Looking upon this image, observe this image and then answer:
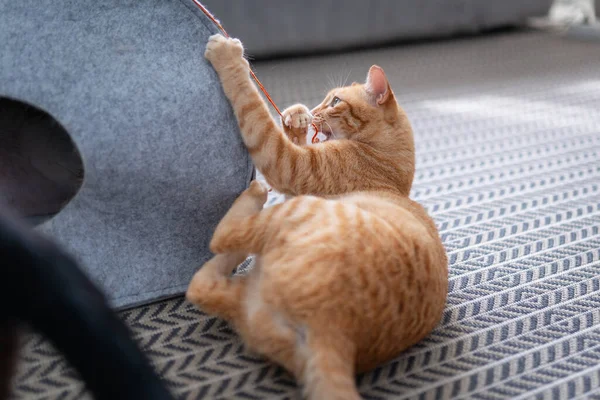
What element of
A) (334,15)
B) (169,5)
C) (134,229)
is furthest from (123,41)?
(334,15)

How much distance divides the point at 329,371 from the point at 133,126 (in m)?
0.54

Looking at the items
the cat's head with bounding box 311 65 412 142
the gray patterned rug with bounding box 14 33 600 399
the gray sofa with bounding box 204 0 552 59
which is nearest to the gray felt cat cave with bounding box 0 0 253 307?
the gray patterned rug with bounding box 14 33 600 399

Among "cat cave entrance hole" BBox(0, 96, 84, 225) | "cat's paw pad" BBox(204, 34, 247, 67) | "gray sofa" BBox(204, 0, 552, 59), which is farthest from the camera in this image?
"gray sofa" BBox(204, 0, 552, 59)

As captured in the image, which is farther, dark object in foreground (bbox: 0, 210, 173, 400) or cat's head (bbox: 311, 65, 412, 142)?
cat's head (bbox: 311, 65, 412, 142)

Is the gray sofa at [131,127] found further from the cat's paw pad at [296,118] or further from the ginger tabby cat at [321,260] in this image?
the cat's paw pad at [296,118]

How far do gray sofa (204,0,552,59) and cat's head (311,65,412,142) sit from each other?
183cm

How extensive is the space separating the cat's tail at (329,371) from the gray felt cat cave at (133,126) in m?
0.41

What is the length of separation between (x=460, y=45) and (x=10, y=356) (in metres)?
3.46

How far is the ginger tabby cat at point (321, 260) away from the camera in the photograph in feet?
3.02

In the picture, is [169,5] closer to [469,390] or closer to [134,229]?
[134,229]

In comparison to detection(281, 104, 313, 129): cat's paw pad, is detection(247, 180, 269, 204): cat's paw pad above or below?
below

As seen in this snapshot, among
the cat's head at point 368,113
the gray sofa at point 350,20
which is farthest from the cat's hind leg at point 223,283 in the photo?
the gray sofa at point 350,20

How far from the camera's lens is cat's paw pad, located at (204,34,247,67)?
116 cm

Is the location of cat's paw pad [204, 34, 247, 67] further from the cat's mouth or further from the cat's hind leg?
the cat's mouth
